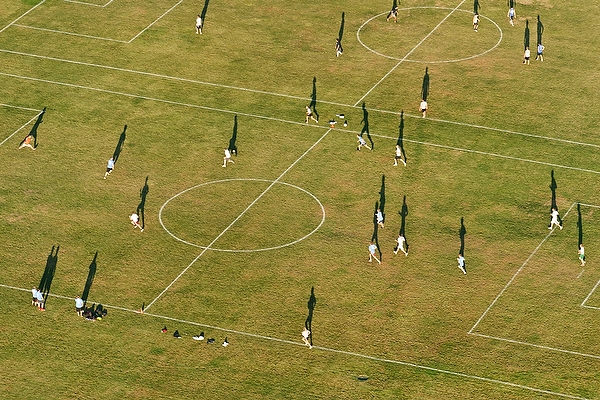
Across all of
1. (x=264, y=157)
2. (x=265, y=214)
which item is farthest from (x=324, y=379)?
(x=264, y=157)

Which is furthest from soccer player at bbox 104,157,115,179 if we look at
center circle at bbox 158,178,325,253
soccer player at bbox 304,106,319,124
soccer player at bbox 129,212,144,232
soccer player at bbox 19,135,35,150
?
soccer player at bbox 304,106,319,124

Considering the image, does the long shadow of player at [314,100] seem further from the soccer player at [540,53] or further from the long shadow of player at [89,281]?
the long shadow of player at [89,281]

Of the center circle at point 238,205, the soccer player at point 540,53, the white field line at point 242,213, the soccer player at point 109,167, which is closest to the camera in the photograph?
the white field line at point 242,213

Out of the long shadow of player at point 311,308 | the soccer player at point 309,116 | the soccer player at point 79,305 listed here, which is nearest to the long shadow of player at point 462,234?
the long shadow of player at point 311,308

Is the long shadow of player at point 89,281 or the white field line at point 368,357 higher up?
the white field line at point 368,357

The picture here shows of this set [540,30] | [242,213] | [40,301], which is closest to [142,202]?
[242,213]
